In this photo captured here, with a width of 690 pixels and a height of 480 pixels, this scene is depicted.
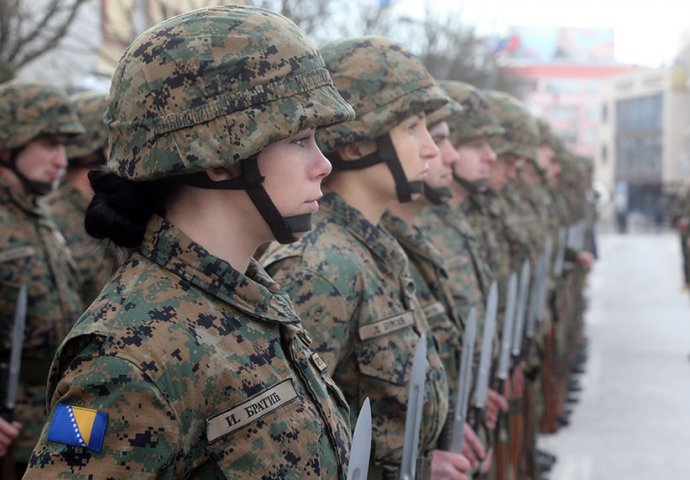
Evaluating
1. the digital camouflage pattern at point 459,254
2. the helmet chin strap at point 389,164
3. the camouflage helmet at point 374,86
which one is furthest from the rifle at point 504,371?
the helmet chin strap at point 389,164

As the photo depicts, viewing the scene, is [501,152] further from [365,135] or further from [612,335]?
[612,335]

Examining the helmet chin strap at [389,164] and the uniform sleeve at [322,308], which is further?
the helmet chin strap at [389,164]

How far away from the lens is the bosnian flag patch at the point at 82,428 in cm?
181

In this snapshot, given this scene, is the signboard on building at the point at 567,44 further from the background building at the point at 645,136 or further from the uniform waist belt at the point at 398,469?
the uniform waist belt at the point at 398,469

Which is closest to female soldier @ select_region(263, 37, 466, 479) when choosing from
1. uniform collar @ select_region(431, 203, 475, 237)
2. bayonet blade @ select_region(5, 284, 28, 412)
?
uniform collar @ select_region(431, 203, 475, 237)

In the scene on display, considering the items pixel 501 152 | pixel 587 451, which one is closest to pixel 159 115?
pixel 501 152

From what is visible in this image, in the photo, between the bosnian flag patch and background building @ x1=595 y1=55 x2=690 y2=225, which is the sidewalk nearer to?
the bosnian flag patch

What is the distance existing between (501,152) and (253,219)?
4955 mm

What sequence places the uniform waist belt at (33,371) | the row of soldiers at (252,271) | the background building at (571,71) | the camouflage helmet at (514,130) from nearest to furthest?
the row of soldiers at (252,271), the uniform waist belt at (33,371), the camouflage helmet at (514,130), the background building at (571,71)

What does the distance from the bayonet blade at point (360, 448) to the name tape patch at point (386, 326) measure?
89 cm

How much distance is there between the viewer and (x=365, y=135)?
11.4 feet

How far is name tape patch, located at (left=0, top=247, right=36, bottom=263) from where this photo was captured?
4754mm

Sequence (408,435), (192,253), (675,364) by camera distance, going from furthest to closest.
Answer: (675,364)
(408,435)
(192,253)

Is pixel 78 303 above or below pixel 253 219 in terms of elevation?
below
